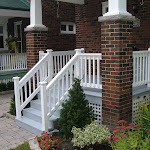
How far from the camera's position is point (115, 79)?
4.88m

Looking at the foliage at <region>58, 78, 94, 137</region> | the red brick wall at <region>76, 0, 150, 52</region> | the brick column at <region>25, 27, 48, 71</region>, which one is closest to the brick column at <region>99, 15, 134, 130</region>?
the foliage at <region>58, 78, 94, 137</region>

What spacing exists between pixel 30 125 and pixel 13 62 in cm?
660

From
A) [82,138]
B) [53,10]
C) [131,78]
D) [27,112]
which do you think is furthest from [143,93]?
[53,10]

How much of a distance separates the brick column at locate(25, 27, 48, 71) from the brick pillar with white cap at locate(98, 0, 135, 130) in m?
3.10

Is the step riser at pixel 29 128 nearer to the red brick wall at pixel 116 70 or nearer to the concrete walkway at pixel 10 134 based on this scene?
the concrete walkway at pixel 10 134

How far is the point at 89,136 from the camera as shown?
4.43m

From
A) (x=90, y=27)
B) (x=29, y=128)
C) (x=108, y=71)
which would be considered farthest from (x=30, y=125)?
(x=90, y=27)

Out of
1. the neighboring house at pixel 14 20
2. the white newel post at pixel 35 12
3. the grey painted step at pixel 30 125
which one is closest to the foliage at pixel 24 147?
the grey painted step at pixel 30 125

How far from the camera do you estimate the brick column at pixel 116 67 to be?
15.7 ft

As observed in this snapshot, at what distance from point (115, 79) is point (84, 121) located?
1172 millimetres

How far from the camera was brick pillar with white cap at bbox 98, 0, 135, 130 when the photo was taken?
15.7 feet

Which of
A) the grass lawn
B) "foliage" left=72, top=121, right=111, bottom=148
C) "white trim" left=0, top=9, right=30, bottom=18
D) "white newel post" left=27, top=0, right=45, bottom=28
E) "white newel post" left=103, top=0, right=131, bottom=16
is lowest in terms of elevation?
the grass lawn

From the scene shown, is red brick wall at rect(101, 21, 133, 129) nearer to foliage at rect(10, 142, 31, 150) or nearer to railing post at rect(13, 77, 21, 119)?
foliage at rect(10, 142, 31, 150)

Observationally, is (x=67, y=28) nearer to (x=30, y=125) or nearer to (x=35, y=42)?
(x=35, y=42)
